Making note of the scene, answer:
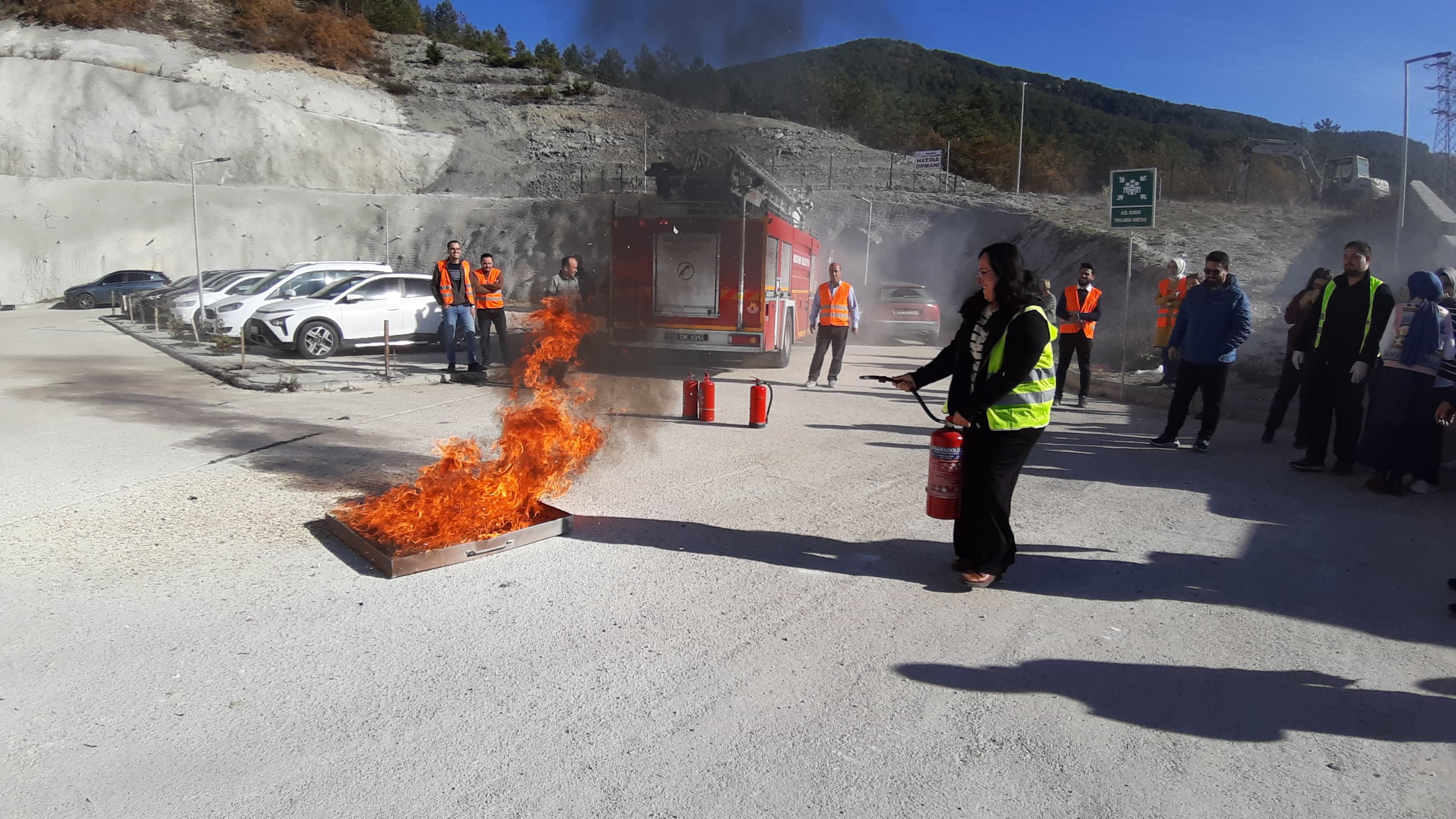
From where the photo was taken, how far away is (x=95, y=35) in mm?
52188

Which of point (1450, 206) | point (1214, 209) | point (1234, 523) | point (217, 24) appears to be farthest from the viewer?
point (217, 24)

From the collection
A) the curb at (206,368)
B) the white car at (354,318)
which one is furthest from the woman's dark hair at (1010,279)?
the white car at (354,318)

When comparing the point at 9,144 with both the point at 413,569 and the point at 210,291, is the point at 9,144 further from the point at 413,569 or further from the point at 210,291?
the point at 413,569

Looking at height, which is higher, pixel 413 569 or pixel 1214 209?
pixel 1214 209

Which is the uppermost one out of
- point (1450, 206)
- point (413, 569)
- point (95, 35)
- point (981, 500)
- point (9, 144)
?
point (95, 35)

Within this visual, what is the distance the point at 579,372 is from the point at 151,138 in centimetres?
4563

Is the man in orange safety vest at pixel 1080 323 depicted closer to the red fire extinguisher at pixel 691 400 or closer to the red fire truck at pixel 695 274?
the red fire truck at pixel 695 274

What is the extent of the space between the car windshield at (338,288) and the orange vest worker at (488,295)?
486 cm

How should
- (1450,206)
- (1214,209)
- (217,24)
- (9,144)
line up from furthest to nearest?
(217,24)
(9,144)
(1214,209)
(1450,206)

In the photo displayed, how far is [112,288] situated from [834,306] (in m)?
32.6

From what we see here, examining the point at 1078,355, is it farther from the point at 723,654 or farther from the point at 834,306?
the point at 723,654

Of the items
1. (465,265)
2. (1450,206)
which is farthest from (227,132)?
(1450,206)

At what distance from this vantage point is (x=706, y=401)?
31.3 ft

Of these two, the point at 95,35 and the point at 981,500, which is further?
the point at 95,35
